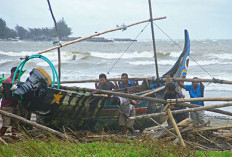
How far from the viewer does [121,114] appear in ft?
21.8

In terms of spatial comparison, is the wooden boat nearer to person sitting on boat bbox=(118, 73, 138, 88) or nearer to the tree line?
person sitting on boat bbox=(118, 73, 138, 88)

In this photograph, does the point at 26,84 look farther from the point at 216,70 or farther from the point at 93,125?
the point at 216,70

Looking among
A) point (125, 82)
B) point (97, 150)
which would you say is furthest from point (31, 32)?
point (97, 150)

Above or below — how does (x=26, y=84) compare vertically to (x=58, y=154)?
above

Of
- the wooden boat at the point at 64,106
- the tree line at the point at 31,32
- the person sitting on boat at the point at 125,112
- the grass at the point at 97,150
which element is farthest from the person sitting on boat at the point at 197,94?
the tree line at the point at 31,32

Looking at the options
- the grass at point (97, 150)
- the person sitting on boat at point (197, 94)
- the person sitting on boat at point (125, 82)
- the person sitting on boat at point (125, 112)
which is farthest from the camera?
the person sitting on boat at point (125, 82)

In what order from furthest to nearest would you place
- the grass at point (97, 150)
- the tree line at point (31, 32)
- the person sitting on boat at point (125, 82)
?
1. the tree line at point (31, 32)
2. the person sitting on boat at point (125, 82)
3. the grass at point (97, 150)

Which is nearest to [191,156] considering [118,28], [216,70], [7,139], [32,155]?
[32,155]

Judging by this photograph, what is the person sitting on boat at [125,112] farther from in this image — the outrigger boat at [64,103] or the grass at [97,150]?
the grass at [97,150]

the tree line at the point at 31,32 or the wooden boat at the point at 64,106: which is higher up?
the tree line at the point at 31,32

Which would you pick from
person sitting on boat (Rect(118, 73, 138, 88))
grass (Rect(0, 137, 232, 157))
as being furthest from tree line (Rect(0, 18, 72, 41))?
grass (Rect(0, 137, 232, 157))

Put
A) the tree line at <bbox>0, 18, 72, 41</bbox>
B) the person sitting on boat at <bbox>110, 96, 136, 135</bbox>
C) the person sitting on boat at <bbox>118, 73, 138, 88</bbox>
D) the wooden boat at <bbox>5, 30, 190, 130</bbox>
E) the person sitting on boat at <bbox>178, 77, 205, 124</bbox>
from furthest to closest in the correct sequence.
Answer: the tree line at <bbox>0, 18, 72, 41</bbox>
the person sitting on boat at <bbox>118, 73, 138, 88</bbox>
the person sitting on boat at <bbox>178, 77, 205, 124</bbox>
the person sitting on boat at <bbox>110, 96, 136, 135</bbox>
the wooden boat at <bbox>5, 30, 190, 130</bbox>

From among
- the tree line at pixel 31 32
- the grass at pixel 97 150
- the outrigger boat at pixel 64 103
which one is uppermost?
the tree line at pixel 31 32

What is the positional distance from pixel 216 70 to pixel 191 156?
65.7 feet
